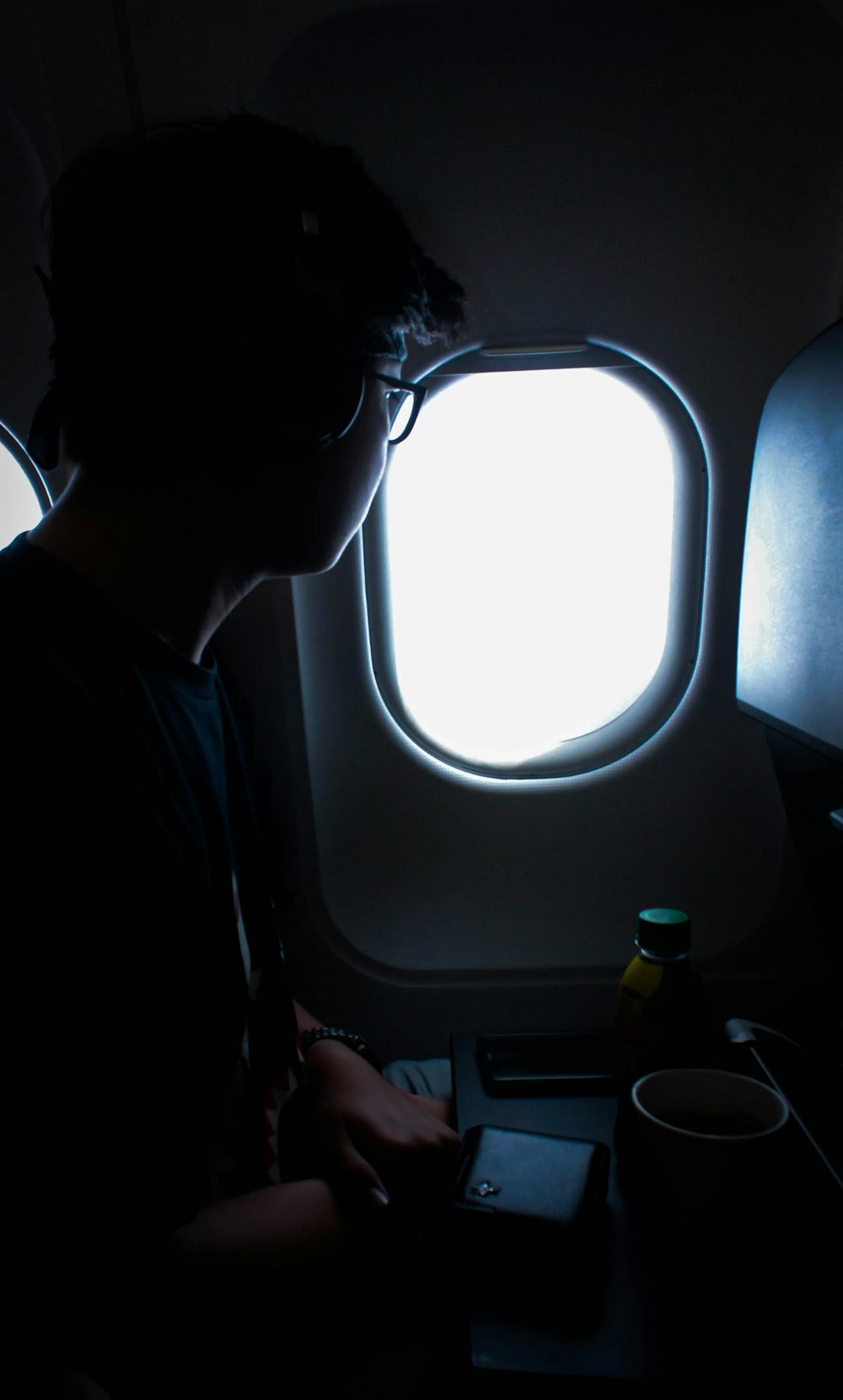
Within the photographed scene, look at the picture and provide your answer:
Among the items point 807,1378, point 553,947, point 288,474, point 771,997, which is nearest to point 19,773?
point 288,474

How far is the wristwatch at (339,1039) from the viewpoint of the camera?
3.29 ft

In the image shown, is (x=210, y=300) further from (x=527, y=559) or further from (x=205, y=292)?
(x=527, y=559)

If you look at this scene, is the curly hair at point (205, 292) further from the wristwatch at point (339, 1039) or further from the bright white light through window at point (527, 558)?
the wristwatch at point (339, 1039)

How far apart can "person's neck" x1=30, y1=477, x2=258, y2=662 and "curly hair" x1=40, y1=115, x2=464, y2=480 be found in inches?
1.5

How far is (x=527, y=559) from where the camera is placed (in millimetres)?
1188

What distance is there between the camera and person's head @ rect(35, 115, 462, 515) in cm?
73

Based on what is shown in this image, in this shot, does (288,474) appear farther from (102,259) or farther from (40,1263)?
(40,1263)

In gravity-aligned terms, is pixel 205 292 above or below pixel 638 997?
above

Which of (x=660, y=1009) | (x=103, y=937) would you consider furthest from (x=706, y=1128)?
(x=103, y=937)

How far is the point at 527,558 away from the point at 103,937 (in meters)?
0.81

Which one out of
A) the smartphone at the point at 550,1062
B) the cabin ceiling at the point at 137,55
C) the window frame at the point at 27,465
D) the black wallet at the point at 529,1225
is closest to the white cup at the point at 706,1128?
the black wallet at the point at 529,1225

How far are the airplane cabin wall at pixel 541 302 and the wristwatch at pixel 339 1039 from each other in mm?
186

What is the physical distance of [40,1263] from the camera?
543 mm

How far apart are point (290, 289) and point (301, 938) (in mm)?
870
